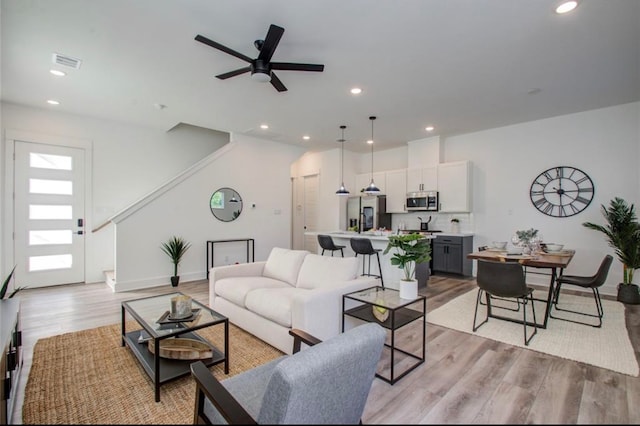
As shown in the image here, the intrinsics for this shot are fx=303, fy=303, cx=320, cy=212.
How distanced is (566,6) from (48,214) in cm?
687

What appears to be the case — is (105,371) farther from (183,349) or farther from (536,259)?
(536,259)

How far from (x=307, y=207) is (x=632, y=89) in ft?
20.7

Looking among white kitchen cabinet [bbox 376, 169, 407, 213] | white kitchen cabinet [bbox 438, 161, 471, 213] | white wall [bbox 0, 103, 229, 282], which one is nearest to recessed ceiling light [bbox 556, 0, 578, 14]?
white kitchen cabinet [bbox 438, 161, 471, 213]

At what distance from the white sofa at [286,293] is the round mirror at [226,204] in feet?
8.14

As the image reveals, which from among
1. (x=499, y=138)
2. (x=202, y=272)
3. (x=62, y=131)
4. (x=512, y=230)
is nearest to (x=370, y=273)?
(x=512, y=230)

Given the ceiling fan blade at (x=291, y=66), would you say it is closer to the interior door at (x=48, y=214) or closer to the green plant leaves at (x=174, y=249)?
the green plant leaves at (x=174, y=249)

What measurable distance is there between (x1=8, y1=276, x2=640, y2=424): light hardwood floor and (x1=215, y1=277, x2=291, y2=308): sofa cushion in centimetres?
111

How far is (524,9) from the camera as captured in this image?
2.42 m

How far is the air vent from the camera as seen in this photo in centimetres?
315

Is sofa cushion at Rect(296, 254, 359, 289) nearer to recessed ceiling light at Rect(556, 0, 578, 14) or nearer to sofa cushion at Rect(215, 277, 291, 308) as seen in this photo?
sofa cushion at Rect(215, 277, 291, 308)

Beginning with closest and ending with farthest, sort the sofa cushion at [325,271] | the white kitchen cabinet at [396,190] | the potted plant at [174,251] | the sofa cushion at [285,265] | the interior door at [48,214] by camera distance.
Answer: the sofa cushion at [325,271]
the sofa cushion at [285,265]
the interior door at [48,214]
the potted plant at [174,251]
the white kitchen cabinet at [396,190]

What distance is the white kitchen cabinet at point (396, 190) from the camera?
6672mm

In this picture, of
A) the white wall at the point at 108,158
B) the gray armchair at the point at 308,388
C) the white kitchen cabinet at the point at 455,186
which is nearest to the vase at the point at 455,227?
the white kitchen cabinet at the point at 455,186

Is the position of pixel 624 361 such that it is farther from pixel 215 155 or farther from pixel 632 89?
pixel 215 155
